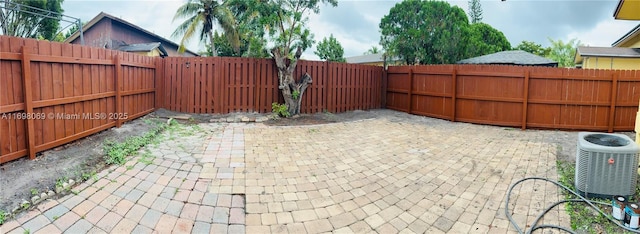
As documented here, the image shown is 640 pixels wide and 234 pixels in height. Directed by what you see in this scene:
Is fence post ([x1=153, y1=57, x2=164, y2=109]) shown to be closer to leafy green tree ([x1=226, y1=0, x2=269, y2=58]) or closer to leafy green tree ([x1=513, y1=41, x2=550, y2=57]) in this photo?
leafy green tree ([x1=226, y1=0, x2=269, y2=58])

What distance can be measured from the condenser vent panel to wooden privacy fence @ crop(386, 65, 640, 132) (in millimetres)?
4633

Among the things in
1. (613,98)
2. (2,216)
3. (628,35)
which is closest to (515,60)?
(628,35)

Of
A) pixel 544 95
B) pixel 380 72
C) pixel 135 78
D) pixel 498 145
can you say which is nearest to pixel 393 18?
pixel 380 72

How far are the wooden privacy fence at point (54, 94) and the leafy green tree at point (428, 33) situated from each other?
44.8 feet

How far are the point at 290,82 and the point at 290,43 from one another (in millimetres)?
1150

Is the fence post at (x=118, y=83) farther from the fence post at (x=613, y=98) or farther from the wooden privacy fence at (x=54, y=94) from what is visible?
the fence post at (x=613, y=98)

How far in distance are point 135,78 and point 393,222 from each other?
21.7 ft

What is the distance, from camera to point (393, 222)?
2.95 m

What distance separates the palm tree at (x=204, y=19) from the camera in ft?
56.4

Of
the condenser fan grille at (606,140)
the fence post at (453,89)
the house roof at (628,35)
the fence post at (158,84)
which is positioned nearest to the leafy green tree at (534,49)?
the house roof at (628,35)

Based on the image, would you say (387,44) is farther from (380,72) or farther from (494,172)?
(494,172)

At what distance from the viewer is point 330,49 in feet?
83.1

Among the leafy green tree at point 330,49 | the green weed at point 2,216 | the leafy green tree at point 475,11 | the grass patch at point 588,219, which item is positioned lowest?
the grass patch at point 588,219

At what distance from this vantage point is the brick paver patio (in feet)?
9.23
